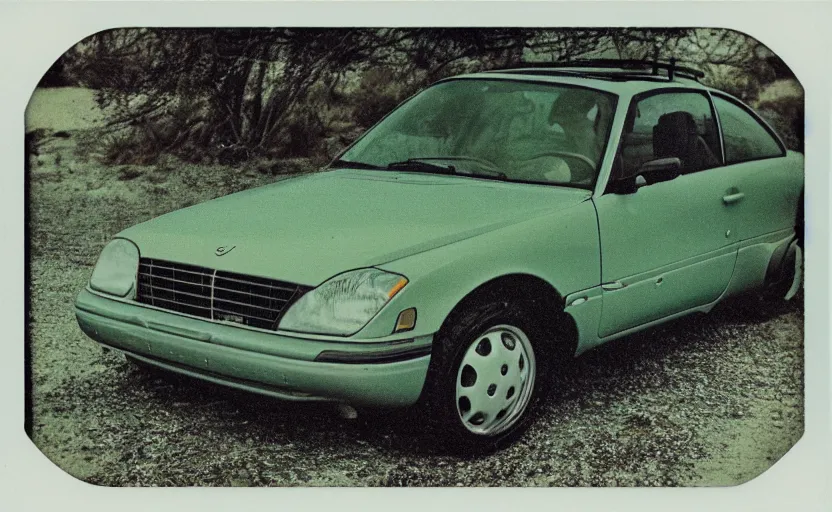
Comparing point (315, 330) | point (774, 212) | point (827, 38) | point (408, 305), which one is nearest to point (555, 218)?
point (408, 305)

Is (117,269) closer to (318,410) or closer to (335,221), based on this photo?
(335,221)

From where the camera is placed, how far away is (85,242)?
391 centimetres

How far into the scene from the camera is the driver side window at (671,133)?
385 centimetres

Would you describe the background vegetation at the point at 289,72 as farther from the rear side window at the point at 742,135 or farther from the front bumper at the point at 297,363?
the front bumper at the point at 297,363

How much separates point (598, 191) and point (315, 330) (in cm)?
133

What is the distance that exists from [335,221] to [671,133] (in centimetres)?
159

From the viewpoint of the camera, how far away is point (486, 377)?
329 centimetres

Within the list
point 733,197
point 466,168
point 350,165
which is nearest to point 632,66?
point 733,197

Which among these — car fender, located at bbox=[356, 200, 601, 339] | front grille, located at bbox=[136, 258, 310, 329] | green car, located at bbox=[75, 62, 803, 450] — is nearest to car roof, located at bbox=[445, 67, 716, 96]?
green car, located at bbox=[75, 62, 803, 450]

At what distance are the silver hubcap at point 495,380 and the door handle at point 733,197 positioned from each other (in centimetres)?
130

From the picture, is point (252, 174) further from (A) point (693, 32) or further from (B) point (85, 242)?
(A) point (693, 32)

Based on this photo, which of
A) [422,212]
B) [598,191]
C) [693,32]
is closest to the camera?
[422,212]

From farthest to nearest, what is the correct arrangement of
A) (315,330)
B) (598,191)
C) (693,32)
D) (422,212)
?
(693,32) → (598,191) → (422,212) → (315,330)

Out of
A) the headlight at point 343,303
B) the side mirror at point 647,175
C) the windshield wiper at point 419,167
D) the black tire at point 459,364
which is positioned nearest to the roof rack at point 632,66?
the side mirror at point 647,175
